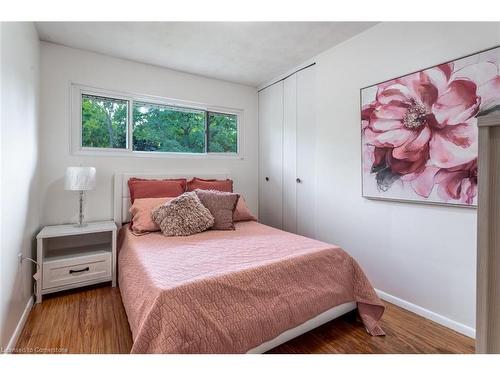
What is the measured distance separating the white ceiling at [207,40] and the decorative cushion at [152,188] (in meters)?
1.39

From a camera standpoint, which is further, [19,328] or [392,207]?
[392,207]

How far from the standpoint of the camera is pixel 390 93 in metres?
2.11

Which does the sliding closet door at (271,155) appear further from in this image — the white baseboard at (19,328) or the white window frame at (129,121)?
the white baseboard at (19,328)

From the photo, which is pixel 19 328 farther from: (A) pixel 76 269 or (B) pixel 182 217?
(B) pixel 182 217

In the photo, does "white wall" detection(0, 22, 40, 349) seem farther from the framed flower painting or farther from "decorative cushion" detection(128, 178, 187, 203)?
the framed flower painting

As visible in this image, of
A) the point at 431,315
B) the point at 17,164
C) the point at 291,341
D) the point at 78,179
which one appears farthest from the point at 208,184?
the point at 431,315

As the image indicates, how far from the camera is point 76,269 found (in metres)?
2.28

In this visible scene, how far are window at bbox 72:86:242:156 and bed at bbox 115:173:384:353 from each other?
134cm

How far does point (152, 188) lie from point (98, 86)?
125 cm

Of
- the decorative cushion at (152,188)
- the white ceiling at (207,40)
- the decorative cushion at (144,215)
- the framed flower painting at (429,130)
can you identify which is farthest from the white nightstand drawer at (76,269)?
the framed flower painting at (429,130)

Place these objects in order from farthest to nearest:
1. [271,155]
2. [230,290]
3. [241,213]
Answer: [271,155]
[241,213]
[230,290]

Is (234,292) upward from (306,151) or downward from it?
downward
